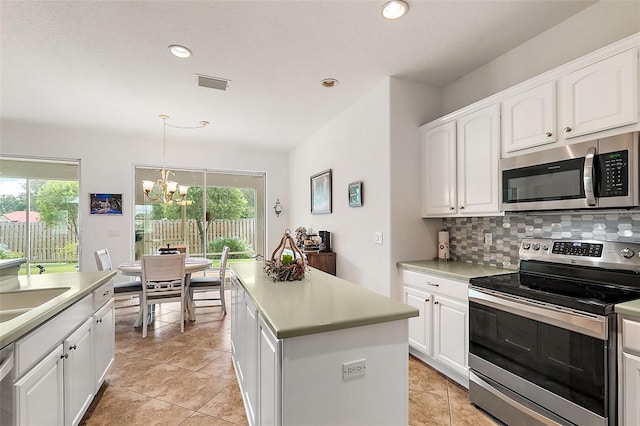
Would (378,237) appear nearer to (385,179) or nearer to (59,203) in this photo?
(385,179)

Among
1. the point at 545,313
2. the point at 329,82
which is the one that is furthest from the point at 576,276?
the point at 329,82

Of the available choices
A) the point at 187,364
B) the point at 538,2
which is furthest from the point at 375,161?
the point at 187,364

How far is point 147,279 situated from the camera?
3.49 m

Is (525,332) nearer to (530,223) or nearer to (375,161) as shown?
(530,223)

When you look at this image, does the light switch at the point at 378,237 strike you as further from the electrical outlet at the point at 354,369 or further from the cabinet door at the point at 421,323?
the electrical outlet at the point at 354,369

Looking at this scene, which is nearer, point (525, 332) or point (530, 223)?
point (525, 332)

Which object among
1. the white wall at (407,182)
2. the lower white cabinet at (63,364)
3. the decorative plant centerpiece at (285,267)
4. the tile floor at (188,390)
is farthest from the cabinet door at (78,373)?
the white wall at (407,182)

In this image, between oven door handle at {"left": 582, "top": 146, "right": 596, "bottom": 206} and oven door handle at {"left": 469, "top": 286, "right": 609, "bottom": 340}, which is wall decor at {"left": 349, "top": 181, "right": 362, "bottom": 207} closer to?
oven door handle at {"left": 469, "top": 286, "right": 609, "bottom": 340}

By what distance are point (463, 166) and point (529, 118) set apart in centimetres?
61

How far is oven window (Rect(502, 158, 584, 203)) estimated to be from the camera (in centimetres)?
187

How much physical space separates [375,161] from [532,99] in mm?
1445

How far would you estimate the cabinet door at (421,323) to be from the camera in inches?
102

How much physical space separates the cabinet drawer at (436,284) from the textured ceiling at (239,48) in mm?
1885

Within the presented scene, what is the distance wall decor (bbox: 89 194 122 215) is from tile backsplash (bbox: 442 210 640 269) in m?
4.99
